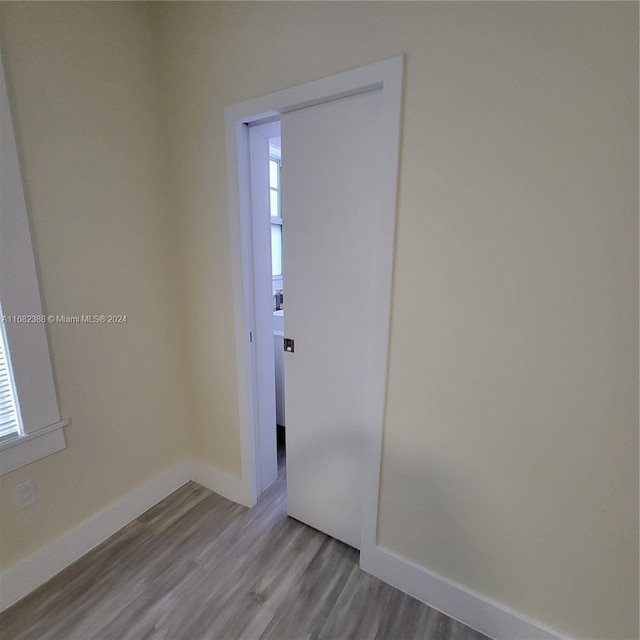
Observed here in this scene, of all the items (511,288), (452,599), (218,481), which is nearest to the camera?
(511,288)

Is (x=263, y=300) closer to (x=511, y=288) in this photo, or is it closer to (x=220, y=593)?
(x=511, y=288)

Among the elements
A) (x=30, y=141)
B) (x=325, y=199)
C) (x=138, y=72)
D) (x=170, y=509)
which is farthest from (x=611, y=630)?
(x=138, y=72)

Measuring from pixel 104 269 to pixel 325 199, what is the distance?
1.14 m

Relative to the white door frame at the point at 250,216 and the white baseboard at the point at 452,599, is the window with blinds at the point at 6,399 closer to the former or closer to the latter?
the white door frame at the point at 250,216

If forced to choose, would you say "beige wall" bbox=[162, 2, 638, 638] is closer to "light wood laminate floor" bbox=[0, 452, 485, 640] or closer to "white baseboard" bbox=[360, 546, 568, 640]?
"white baseboard" bbox=[360, 546, 568, 640]

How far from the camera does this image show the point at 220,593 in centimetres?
→ 142

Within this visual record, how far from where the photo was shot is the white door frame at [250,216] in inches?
45.8

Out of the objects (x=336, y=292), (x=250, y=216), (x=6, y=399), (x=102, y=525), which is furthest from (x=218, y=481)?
(x=250, y=216)

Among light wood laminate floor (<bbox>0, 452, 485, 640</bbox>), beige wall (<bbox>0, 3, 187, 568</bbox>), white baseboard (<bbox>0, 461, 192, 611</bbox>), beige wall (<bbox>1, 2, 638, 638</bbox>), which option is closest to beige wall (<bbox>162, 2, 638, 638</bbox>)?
beige wall (<bbox>1, 2, 638, 638</bbox>)

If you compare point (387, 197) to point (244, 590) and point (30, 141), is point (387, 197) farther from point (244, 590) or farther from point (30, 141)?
point (244, 590)

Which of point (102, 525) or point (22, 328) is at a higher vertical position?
point (22, 328)

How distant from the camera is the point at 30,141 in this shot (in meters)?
1.31

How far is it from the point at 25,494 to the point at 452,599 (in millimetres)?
1848

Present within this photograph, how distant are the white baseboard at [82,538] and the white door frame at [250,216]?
0.52m
